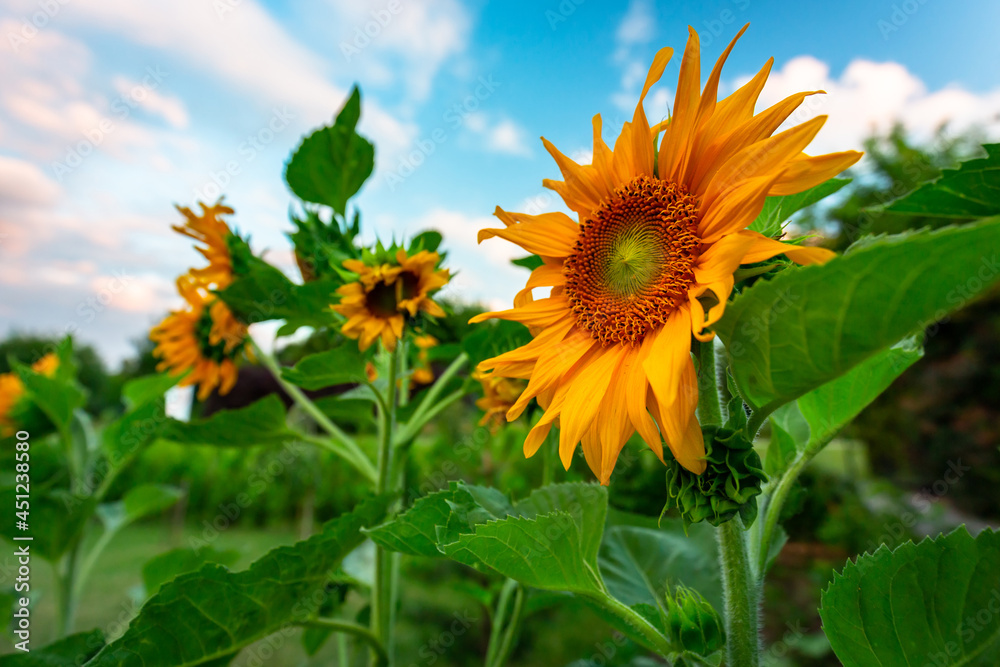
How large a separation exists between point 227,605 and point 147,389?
772 millimetres

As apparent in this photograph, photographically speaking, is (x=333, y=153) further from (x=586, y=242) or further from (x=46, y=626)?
(x=46, y=626)

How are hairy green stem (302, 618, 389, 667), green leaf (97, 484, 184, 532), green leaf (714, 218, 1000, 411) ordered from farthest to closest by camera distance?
green leaf (97, 484, 184, 532) → hairy green stem (302, 618, 389, 667) → green leaf (714, 218, 1000, 411)

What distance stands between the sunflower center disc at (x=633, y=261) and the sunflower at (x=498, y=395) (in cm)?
20

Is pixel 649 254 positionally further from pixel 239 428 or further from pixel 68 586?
pixel 68 586

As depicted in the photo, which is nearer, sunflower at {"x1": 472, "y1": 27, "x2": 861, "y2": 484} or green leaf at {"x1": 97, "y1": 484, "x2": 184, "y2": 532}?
sunflower at {"x1": 472, "y1": 27, "x2": 861, "y2": 484}

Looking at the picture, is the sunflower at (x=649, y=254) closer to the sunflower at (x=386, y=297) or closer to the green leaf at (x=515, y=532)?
the green leaf at (x=515, y=532)

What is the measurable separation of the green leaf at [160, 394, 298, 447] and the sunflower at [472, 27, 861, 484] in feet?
1.26

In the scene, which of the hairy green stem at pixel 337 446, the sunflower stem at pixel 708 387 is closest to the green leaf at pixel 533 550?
the sunflower stem at pixel 708 387

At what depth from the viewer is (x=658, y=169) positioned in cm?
41

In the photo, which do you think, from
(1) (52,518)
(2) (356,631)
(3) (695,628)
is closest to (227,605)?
(2) (356,631)

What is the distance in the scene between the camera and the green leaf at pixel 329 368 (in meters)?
0.58

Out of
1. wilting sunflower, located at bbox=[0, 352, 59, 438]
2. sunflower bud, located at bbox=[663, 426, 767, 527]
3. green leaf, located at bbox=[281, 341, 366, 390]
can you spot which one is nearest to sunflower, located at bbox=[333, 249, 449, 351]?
green leaf, located at bbox=[281, 341, 366, 390]

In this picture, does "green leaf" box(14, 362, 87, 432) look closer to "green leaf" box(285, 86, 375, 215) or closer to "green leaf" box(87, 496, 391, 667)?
"green leaf" box(285, 86, 375, 215)

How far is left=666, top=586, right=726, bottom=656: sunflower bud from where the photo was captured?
1.23 ft
